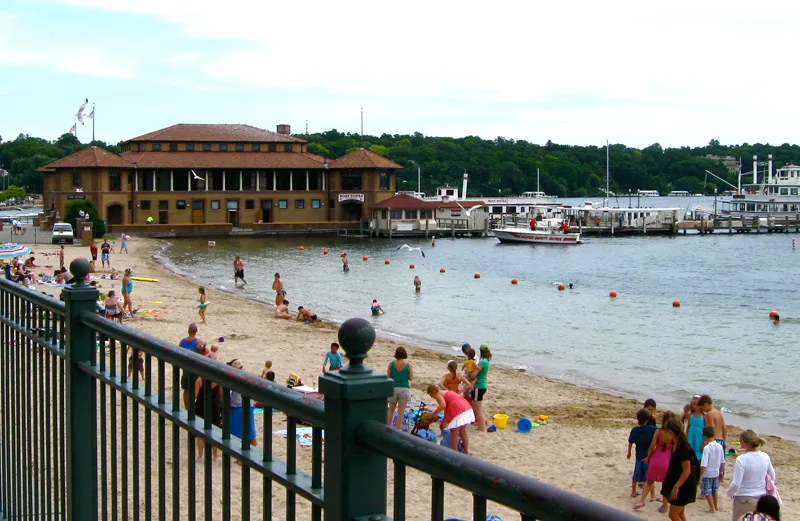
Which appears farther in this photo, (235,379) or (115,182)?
(115,182)

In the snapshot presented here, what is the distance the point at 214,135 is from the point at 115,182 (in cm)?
1343

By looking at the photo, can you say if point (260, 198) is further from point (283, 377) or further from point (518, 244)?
point (283, 377)

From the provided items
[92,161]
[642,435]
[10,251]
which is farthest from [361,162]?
[642,435]

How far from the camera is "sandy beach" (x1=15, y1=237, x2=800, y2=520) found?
13711 mm

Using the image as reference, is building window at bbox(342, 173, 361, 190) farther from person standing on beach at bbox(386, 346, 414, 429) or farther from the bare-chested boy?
the bare-chested boy

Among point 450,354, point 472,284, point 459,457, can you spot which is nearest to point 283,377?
point 450,354

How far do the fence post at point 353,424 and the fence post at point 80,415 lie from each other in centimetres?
260

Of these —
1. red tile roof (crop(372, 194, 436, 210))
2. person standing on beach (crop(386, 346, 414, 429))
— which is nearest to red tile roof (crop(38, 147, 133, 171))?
red tile roof (crop(372, 194, 436, 210))

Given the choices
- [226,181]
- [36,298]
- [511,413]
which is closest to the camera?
[36,298]

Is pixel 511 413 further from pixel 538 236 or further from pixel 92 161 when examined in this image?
pixel 92 161

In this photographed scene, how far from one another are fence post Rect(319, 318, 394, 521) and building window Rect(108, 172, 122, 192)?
95.2 meters

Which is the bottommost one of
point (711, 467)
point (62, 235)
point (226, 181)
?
point (711, 467)

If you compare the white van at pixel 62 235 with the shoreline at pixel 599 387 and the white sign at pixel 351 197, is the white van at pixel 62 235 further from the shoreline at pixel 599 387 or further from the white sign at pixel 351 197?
the white sign at pixel 351 197

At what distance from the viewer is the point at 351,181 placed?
103 meters
